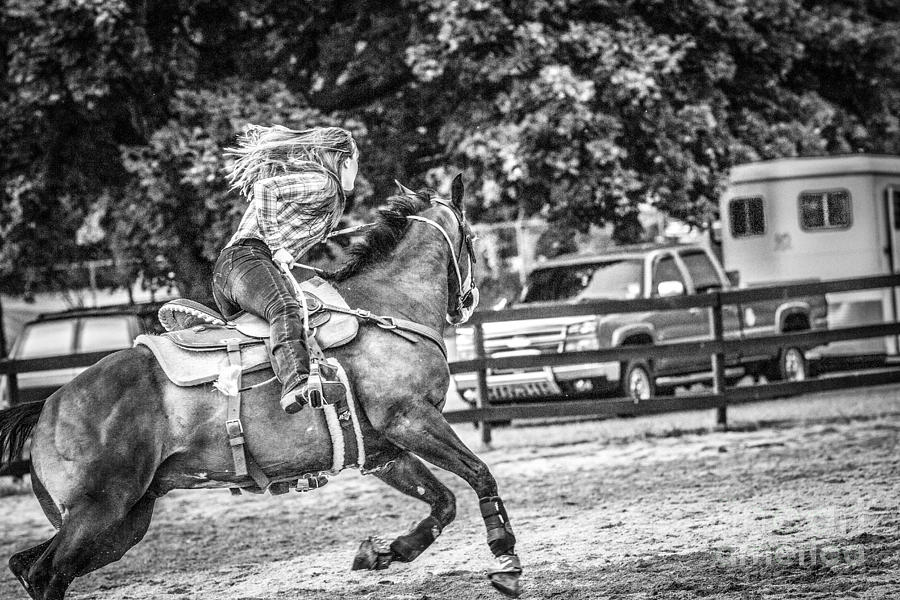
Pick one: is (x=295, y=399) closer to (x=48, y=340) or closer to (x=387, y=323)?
(x=387, y=323)

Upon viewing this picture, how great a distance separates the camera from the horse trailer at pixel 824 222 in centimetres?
1617

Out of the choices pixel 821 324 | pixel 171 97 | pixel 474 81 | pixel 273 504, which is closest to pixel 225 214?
pixel 171 97

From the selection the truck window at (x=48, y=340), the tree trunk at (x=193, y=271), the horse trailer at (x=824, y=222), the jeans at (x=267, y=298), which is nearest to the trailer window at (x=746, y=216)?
the horse trailer at (x=824, y=222)

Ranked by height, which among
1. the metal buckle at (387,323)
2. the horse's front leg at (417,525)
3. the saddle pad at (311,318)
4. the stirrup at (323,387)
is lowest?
the horse's front leg at (417,525)

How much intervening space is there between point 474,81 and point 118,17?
13.3 feet

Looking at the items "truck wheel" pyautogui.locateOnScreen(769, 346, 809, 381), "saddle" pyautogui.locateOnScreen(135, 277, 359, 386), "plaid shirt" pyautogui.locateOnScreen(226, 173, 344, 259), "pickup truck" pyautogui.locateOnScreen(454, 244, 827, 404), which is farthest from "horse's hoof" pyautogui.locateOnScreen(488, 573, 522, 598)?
"truck wheel" pyautogui.locateOnScreen(769, 346, 809, 381)

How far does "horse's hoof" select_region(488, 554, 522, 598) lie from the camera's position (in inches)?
190

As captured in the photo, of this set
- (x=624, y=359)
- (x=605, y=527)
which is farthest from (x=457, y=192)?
(x=624, y=359)

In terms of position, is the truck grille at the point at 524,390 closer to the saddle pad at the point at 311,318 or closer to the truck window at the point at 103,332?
the truck window at the point at 103,332

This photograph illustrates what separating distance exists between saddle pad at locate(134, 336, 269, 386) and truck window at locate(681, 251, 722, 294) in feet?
31.7

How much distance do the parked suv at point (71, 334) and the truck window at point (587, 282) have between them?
15.7 ft

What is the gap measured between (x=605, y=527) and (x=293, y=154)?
326cm

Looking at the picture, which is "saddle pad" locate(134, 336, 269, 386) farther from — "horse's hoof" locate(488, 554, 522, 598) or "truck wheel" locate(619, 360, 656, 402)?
"truck wheel" locate(619, 360, 656, 402)

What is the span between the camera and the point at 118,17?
11.2 m
